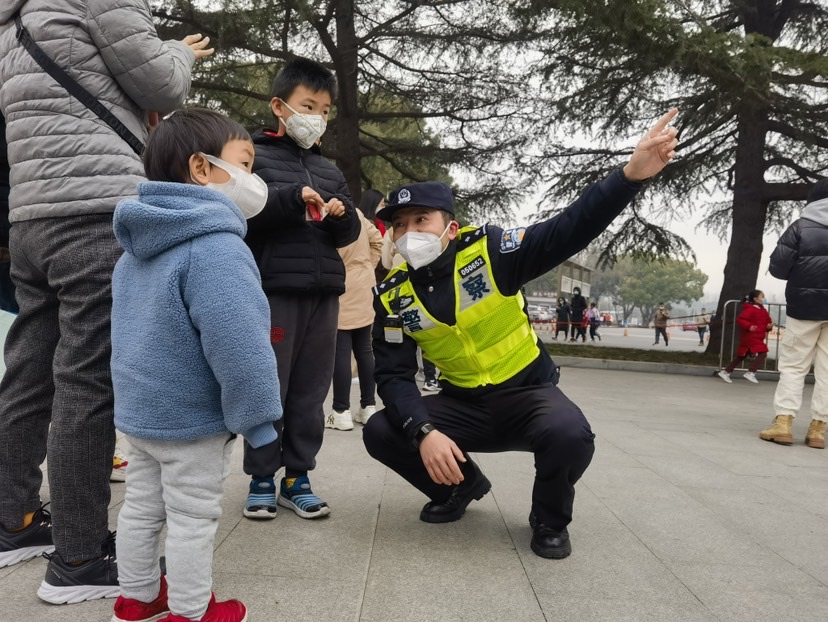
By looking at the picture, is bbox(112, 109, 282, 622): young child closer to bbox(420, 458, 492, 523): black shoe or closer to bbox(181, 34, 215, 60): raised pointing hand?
bbox(181, 34, 215, 60): raised pointing hand

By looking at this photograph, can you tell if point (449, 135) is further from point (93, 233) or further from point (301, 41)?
point (93, 233)

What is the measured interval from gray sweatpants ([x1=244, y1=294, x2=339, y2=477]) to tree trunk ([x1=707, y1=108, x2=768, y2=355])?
10973 mm

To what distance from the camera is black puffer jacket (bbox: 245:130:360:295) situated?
8.76 ft

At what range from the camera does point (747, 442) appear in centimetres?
516

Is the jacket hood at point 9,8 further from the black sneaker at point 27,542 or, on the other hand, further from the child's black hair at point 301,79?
the black sneaker at point 27,542

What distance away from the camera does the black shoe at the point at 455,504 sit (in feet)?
9.19

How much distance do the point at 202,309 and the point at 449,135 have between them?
11197 millimetres

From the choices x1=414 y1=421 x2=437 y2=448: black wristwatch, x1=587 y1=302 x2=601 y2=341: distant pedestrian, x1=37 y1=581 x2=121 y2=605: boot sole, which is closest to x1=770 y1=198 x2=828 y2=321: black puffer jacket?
x1=414 y1=421 x2=437 y2=448: black wristwatch

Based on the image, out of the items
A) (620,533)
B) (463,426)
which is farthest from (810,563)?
(463,426)

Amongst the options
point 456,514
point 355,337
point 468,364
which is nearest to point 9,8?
point 468,364

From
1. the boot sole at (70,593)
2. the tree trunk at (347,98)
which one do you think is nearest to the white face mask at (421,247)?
the boot sole at (70,593)

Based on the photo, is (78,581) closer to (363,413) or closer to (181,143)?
(181,143)

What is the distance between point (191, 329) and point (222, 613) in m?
0.74

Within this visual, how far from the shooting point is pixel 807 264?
5.20 metres
